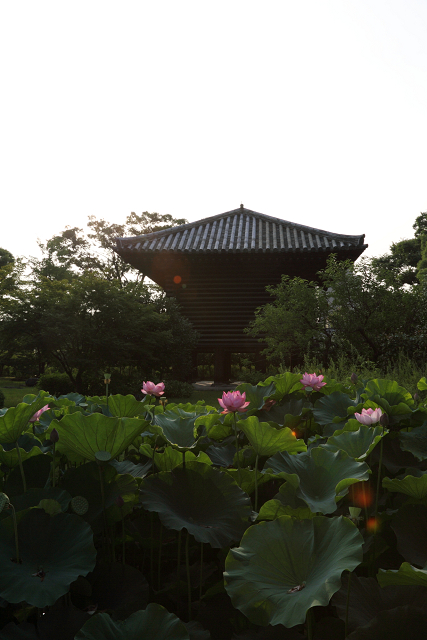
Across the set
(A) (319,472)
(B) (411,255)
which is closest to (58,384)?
(A) (319,472)

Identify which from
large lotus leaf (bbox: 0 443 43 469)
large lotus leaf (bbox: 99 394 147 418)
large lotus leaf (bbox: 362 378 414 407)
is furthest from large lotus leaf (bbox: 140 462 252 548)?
large lotus leaf (bbox: 362 378 414 407)

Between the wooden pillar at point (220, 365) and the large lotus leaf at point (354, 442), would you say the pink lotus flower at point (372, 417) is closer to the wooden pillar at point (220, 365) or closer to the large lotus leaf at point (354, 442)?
the large lotus leaf at point (354, 442)

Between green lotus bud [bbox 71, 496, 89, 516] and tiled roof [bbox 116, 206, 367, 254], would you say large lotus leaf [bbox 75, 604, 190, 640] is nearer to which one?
green lotus bud [bbox 71, 496, 89, 516]

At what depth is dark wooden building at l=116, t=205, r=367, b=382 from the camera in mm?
11945

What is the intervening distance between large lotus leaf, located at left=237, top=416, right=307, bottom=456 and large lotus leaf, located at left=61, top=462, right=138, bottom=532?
31 centimetres

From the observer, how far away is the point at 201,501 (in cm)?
93

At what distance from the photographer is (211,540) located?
0.83 metres

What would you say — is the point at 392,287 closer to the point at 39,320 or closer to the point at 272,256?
the point at 272,256

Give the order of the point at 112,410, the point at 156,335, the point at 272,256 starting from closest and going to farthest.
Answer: the point at 112,410
the point at 156,335
the point at 272,256

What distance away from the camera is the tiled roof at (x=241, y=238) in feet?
38.7

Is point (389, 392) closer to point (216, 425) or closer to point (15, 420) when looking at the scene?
point (216, 425)

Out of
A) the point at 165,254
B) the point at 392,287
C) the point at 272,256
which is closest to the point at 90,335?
the point at 165,254

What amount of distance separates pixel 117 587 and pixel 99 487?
21cm

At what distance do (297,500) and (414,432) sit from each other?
0.61 metres
